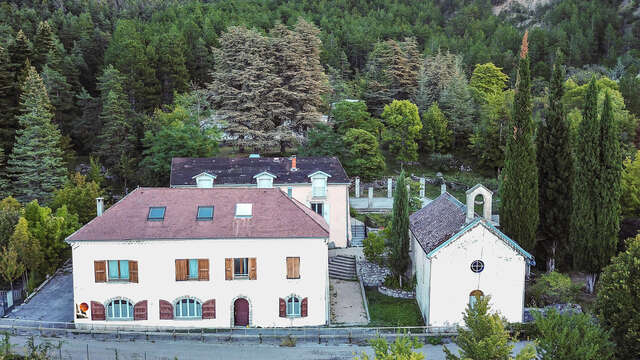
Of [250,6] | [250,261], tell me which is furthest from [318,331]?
[250,6]

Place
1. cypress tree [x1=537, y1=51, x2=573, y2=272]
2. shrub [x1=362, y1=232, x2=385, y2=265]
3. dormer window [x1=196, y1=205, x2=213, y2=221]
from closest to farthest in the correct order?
dormer window [x1=196, y1=205, x2=213, y2=221] < shrub [x1=362, y1=232, x2=385, y2=265] < cypress tree [x1=537, y1=51, x2=573, y2=272]

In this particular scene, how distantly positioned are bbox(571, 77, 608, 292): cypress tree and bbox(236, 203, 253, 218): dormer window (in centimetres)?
1954

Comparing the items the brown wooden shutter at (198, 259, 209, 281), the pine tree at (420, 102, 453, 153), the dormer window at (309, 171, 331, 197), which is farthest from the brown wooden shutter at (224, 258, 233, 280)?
the pine tree at (420, 102, 453, 153)

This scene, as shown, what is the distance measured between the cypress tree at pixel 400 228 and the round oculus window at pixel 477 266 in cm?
574

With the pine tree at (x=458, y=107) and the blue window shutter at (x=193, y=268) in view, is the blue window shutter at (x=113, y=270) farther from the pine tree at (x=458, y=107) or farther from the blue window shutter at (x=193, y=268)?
the pine tree at (x=458, y=107)

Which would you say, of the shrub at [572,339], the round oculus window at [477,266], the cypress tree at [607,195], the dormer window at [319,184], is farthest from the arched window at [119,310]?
the cypress tree at [607,195]

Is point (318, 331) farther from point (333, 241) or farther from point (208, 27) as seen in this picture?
point (208, 27)

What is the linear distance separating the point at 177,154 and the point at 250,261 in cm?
2404

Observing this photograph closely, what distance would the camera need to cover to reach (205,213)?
30.8m

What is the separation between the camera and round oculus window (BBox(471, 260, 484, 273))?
96.3 ft

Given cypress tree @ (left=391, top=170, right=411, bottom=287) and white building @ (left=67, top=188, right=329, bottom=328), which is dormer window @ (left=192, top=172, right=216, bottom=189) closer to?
white building @ (left=67, top=188, right=329, bottom=328)

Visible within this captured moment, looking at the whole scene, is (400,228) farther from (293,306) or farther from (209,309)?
(209,309)

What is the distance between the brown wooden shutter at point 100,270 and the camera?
2955 centimetres

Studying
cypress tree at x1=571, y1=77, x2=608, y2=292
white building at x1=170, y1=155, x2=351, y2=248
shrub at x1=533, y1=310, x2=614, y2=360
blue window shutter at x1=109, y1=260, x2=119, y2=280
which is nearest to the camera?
shrub at x1=533, y1=310, x2=614, y2=360
